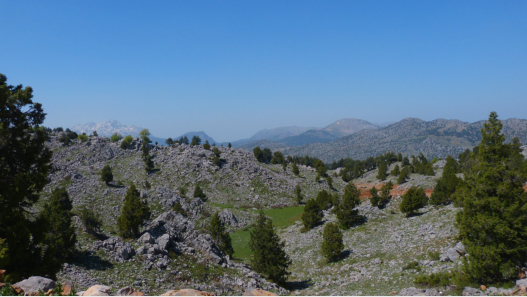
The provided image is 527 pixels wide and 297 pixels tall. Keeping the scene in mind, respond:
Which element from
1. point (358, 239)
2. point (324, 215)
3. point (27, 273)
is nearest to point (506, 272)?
point (358, 239)

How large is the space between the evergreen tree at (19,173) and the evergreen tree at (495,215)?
93.9 feet

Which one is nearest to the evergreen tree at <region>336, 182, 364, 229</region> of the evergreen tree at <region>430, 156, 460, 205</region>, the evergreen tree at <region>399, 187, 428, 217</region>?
the evergreen tree at <region>399, 187, 428, 217</region>

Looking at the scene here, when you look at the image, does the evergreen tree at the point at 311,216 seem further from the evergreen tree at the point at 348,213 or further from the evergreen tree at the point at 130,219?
the evergreen tree at the point at 130,219

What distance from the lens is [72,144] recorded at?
102 m

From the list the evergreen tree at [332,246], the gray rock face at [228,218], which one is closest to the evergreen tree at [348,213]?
the evergreen tree at [332,246]

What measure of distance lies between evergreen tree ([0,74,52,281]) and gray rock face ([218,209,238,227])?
48.8m

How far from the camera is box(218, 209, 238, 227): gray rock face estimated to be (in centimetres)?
6278

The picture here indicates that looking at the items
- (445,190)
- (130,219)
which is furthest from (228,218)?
(445,190)

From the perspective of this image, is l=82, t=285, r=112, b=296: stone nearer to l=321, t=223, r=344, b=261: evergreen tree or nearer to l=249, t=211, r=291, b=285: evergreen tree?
l=249, t=211, r=291, b=285: evergreen tree

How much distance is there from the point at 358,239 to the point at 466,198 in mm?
23453

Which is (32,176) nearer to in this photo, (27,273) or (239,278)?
(27,273)

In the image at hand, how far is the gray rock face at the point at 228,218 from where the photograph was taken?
2472 inches

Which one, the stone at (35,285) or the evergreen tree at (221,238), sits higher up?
the stone at (35,285)

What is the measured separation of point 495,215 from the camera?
1884 centimetres
